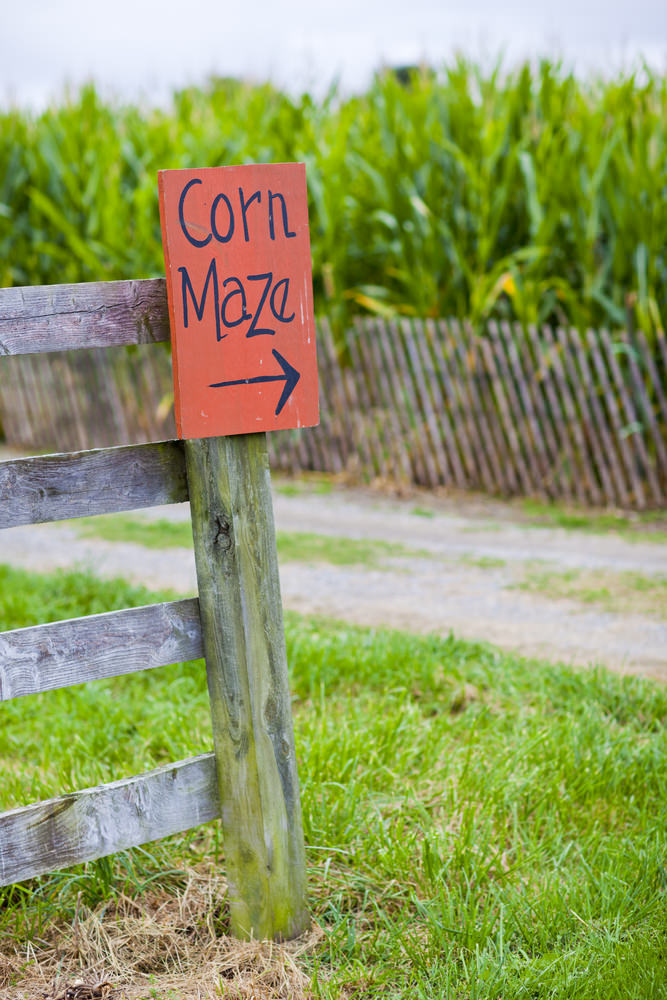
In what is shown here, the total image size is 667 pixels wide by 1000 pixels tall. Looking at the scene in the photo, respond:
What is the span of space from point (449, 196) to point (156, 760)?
21.3 feet

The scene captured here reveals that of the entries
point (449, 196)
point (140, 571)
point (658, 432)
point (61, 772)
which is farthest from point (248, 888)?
point (449, 196)

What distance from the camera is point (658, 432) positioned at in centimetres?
746

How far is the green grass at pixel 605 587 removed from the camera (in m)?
5.23

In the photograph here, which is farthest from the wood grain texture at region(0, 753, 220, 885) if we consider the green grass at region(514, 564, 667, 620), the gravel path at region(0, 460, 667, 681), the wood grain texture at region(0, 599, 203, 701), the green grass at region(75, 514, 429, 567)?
the green grass at region(75, 514, 429, 567)

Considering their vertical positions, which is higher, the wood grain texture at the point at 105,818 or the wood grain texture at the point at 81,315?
the wood grain texture at the point at 81,315

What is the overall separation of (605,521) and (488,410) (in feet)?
4.70

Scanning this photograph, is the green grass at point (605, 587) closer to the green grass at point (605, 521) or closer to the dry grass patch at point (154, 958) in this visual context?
the green grass at point (605, 521)

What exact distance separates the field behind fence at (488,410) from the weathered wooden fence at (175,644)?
5.61 meters

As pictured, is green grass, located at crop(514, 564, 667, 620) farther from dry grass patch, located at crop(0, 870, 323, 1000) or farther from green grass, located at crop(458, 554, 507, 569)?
dry grass patch, located at crop(0, 870, 323, 1000)

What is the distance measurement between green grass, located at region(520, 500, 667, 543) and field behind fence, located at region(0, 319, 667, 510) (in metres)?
0.20

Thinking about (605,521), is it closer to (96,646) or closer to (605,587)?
(605,587)

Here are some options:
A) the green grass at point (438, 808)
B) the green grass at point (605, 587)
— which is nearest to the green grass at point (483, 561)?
the green grass at point (605, 587)

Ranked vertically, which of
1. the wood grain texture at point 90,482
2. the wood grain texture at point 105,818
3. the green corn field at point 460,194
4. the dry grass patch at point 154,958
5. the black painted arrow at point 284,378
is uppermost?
the green corn field at point 460,194

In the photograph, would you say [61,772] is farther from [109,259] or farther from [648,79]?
[109,259]
